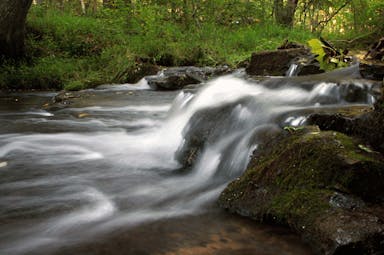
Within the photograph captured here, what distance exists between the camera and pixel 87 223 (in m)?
3.04

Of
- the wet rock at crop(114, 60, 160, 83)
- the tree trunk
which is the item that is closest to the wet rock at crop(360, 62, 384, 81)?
the wet rock at crop(114, 60, 160, 83)

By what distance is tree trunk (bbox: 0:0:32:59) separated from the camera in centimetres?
1029

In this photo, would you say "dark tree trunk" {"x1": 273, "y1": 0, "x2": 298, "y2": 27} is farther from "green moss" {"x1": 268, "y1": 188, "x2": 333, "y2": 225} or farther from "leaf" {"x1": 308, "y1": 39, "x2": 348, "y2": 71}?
"green moss" {"x1": 268, "y1": 188, "x2": 333, "y2": 225}

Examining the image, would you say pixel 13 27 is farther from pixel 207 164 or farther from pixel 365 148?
pixel 365 148

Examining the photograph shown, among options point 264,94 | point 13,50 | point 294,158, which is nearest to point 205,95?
point 264,94

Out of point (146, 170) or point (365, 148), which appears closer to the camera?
point (365, 148)

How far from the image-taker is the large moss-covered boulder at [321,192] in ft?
7.68

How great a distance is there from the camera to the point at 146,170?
4375 millimetres

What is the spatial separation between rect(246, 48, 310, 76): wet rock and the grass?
2.69m

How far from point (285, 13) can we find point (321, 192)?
15112 mm

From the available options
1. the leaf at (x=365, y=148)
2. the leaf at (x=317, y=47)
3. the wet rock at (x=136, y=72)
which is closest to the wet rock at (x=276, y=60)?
the leaf at (x=317, y=47)

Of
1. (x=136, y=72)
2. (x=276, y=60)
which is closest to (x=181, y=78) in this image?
(x=136, y=72)

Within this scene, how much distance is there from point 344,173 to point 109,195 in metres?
1.95

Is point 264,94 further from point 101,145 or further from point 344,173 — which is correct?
point 344,173
